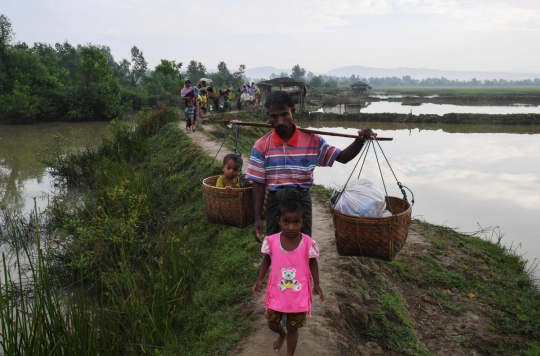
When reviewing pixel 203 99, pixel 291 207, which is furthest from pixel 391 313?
pixel 203 99

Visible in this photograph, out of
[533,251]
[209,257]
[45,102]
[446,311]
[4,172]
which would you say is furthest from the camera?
[45,102]

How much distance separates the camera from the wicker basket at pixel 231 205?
9.80 feet

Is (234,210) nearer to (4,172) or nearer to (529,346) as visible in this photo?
(529,346)

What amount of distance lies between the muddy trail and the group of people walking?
596 cm

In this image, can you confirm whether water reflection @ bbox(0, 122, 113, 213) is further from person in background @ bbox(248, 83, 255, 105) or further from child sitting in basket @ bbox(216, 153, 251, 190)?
person in background @ bbox(248, 83, 255, 105)

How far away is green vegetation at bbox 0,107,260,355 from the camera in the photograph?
8.05ft

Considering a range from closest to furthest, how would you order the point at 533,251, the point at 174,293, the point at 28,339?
1. the point at 28,339
2. the point at 174,293
3. the point at 533,251

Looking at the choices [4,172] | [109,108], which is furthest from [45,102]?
[4,172]

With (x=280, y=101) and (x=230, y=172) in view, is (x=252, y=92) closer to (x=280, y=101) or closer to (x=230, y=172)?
(x=230, y=172)

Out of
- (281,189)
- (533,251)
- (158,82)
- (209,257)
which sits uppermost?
(158,82)

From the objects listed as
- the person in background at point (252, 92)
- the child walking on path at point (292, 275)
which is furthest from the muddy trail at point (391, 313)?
the person in background at point (252, 92)

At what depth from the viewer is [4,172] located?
965cm

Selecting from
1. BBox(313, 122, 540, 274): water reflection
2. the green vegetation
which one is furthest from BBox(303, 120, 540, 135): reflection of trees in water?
the green vegetation

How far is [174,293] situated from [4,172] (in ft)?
28.8
